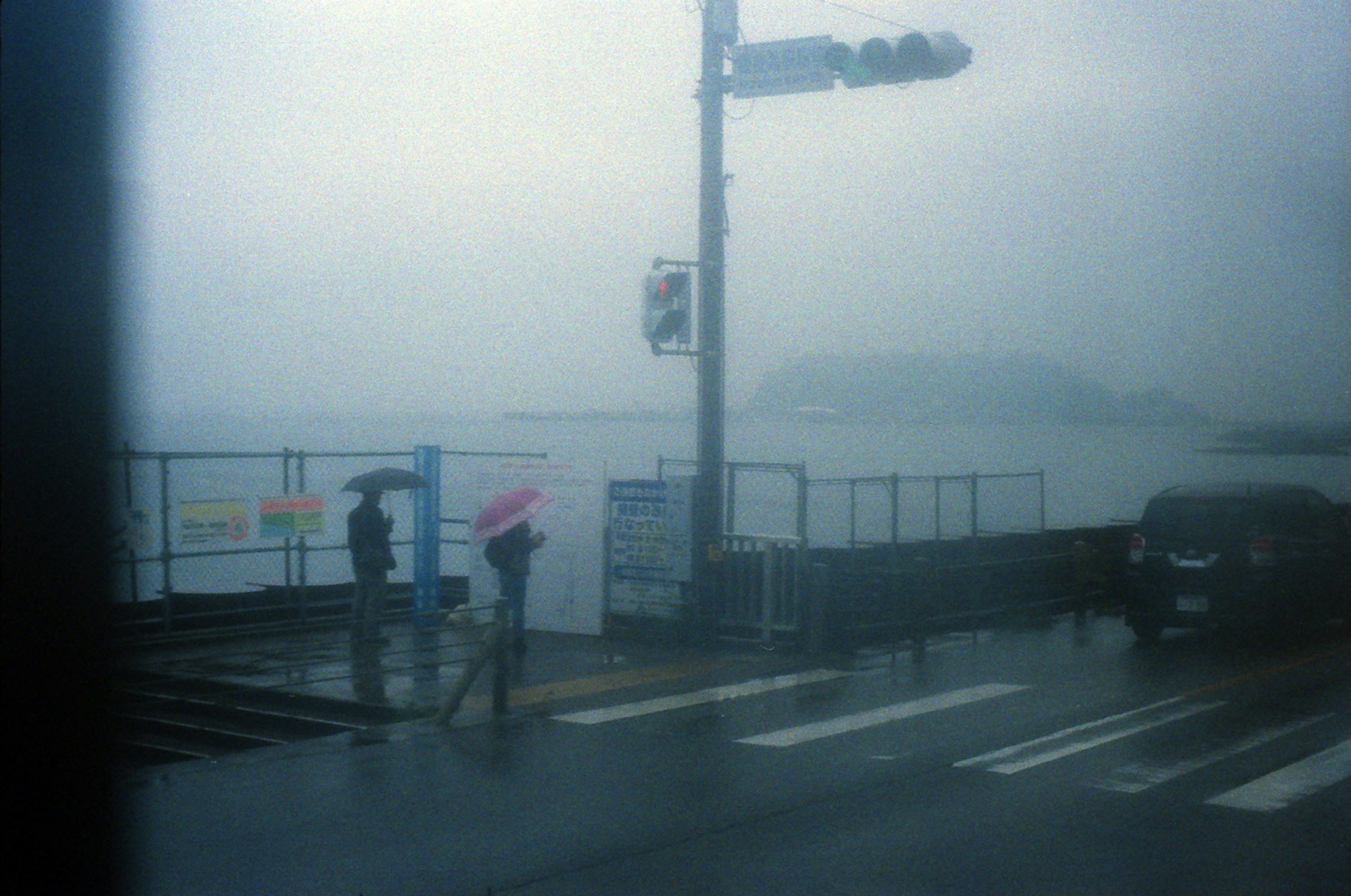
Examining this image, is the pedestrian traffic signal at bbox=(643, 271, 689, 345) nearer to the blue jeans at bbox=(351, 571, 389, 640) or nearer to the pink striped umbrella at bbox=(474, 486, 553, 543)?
the pink striped umbrella at bbox=(474, 486, 553, 543)

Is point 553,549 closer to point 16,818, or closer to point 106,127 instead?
point 106,127

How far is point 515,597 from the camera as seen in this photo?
14961 mm

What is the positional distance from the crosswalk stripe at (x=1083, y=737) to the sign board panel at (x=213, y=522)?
896 cm

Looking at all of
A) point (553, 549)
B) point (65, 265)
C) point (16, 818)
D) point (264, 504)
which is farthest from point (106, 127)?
point (16, 818)

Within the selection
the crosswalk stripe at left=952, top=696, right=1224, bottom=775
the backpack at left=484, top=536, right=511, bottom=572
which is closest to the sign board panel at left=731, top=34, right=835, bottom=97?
the backpack at left=484, top=536, right=511, bottom=572

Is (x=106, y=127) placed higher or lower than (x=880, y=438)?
higher

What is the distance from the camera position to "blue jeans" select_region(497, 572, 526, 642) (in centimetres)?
1483

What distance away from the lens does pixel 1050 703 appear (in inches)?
465

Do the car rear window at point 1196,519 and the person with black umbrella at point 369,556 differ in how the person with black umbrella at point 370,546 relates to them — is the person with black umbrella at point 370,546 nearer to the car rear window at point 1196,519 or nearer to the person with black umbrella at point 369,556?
the person with black umbrella at point 369,556

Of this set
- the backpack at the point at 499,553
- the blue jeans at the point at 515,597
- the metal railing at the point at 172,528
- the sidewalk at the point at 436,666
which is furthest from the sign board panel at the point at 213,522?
the blue jeans at the point at 515,597

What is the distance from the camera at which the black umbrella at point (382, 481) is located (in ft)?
48.6

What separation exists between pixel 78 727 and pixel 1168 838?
8.36 meters

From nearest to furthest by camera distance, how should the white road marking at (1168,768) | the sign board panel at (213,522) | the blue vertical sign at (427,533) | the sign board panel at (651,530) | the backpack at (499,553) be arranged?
the white road marking at (1168,768) < the sign board panel at (213,522) < the backpack at (499,553) < the sign board panel at (651,530) < the blue vertical sign at (427,533)

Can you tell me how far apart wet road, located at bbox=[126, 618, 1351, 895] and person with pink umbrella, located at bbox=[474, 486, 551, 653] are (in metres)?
2.44
